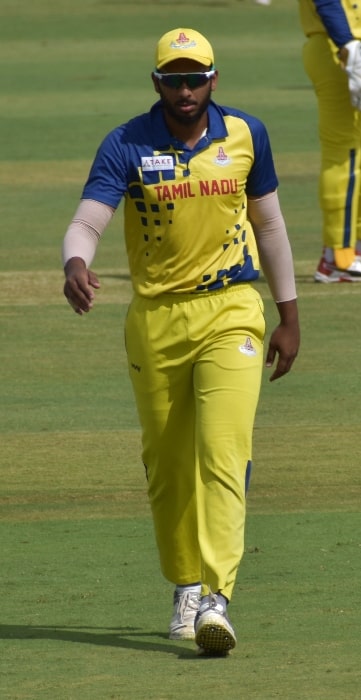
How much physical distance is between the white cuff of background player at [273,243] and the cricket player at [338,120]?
20.2 feet

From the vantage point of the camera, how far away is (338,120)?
42.9 ft

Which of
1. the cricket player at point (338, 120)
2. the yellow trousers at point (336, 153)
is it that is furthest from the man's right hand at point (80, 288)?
the yellow trousers at point (336, 153)

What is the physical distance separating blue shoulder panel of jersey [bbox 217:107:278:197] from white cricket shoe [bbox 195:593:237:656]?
1359mm

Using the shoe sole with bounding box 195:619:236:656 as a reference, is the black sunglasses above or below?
above

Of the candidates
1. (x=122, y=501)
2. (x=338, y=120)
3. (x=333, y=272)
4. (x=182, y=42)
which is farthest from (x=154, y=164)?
Result: (x=333, y=272)

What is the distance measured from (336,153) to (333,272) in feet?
2.69

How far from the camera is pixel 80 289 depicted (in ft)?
19.5

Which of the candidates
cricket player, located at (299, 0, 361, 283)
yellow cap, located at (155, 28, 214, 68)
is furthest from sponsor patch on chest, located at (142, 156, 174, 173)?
cricket player, located at (299, 0, 361, 283)

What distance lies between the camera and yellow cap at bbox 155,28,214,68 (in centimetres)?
632

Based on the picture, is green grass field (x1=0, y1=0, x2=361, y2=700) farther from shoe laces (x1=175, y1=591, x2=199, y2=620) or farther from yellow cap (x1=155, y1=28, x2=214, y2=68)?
yellow cap (x1=155, y1=28, x2=214, y2=68)

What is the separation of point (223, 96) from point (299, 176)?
15.4 ft

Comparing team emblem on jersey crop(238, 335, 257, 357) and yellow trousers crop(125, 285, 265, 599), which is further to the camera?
team emblem on jersey crop(238, 335, 257, 357)

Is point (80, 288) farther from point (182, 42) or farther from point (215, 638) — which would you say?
point (215, 638)

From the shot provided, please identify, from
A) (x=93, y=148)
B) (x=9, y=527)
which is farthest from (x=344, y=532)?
(x=93, y=148)
